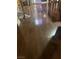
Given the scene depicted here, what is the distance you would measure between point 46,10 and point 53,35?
0.21m

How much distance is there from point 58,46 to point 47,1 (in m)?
0.38

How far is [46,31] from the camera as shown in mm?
1265
